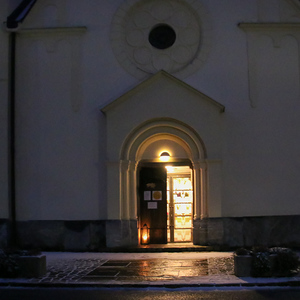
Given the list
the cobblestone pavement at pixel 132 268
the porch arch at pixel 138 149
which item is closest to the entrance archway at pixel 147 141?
the porch arch at pixel 138 149

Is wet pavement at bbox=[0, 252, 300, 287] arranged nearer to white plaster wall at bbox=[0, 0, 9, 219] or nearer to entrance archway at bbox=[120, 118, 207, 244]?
entrance archway at bbox=[120, 118, 207, 244]

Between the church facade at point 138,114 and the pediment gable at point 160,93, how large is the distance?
31mm

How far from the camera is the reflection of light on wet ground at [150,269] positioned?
11188mm

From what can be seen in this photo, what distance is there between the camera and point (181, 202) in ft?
57.2

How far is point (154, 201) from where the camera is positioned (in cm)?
1686

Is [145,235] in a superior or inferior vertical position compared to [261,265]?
superior

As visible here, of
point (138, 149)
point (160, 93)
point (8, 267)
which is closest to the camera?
point (8, 267)

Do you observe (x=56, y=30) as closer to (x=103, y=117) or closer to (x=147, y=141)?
(x=103, y=117)

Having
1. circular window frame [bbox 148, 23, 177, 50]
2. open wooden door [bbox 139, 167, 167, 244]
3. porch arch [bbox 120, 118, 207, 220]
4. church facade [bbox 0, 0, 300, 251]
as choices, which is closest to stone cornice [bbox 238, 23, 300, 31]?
church facade [bbox 0, 0, 300, 251]

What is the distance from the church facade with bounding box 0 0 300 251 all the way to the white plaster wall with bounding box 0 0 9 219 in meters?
0.03

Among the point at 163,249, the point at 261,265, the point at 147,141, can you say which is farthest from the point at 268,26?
the point at 261,265

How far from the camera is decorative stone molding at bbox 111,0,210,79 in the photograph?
1606 centimetres

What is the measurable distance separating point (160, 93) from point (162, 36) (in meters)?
2.01

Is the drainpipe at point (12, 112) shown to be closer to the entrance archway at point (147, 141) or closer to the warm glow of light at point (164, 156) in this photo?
the entrance archway at point (147, 141)
